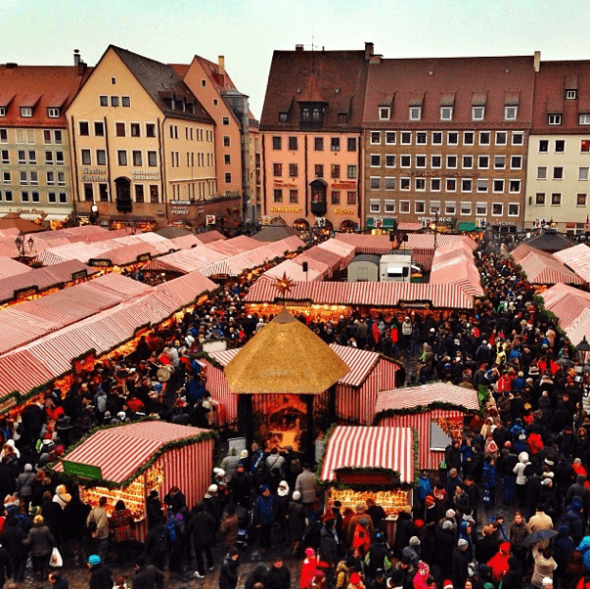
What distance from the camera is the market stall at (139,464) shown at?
1074 centimetres

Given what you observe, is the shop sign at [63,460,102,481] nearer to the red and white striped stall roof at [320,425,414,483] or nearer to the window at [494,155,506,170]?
the red and white striped stall roof at [320,425,414,483]

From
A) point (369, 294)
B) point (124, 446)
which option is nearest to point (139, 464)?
point (124, 446)

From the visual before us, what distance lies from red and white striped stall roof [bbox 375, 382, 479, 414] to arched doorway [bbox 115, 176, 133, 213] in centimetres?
4663

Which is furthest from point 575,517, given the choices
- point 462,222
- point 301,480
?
point 462,222

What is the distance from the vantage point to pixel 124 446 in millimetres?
11586

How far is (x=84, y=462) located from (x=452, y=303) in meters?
16.0

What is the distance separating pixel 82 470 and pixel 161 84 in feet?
177

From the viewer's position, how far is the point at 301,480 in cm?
1119

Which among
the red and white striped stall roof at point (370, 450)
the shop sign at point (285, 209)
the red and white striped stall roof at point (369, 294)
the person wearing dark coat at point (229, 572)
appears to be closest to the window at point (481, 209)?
the shop sign at point (285, 209)

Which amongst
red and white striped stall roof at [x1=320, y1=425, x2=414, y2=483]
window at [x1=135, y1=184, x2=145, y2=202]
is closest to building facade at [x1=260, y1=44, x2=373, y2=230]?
window at [x1=135, y1=184, x2=145, y2=202]

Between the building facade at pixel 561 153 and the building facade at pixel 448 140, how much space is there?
Result: 0.93 metres

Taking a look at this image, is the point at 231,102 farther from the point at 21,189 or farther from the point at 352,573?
the point at 352,573

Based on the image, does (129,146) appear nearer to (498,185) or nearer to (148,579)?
(498,185)

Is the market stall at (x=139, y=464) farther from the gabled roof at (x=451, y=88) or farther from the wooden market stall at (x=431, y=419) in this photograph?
the gabled roof at (x=451, y=88)
